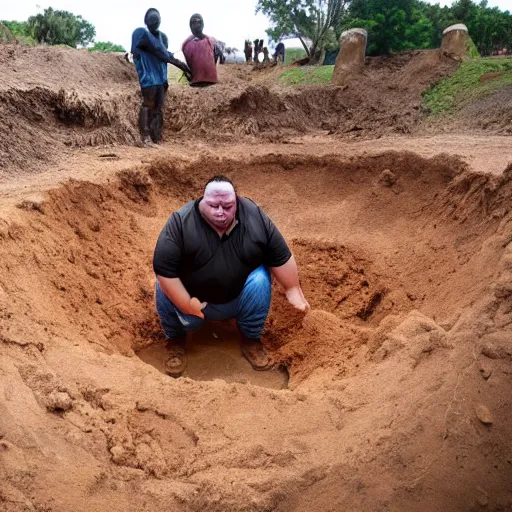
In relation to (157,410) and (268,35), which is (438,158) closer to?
(157,410)

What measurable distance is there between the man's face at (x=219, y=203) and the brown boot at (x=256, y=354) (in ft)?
3.29

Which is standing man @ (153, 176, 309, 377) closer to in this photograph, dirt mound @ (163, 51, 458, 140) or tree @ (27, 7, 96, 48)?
dirt mound @ (163, 51, 458, 140)

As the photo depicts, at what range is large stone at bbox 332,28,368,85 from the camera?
981 centimetres

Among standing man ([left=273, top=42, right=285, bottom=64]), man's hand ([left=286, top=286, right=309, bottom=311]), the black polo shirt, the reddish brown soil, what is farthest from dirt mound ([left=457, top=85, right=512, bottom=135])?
standing man ([left=273, top=42, right=285, bottom=64])

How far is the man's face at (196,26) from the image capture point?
7641 mm

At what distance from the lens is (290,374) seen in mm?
3254

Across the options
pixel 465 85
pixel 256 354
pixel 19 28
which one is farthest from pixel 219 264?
pixel 19 28

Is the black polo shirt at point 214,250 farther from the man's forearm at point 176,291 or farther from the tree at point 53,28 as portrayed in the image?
the tree at point 53,28

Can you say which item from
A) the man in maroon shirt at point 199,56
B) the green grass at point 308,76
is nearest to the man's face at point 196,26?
the man in maroon shirt at point 199,56

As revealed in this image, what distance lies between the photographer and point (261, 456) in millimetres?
1918

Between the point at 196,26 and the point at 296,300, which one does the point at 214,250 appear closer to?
the point at 296,300

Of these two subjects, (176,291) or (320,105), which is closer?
(176,291)

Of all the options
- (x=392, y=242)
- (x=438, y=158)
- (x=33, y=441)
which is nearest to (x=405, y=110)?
(x=438, y=158)

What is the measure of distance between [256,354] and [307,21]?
12.5m
